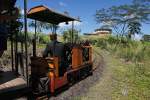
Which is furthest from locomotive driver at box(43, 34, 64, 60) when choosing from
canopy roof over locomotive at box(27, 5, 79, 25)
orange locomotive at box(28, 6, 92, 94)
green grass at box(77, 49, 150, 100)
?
green grass at box(77, 49, 150, 100)

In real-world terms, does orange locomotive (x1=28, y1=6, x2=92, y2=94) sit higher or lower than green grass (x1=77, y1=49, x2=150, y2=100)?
higher

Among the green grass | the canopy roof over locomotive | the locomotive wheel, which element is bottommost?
the green grass

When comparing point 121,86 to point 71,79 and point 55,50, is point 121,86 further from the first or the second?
point 55,50

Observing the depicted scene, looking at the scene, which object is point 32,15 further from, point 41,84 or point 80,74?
point 80,74

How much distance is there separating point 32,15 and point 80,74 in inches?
176

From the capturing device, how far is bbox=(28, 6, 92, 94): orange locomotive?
11047 millimetres

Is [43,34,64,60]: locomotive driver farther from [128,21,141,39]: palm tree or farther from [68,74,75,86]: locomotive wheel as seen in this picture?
[128,21,141,39]: palm tree

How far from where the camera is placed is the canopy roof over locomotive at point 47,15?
11094mm

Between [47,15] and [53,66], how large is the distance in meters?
2.16

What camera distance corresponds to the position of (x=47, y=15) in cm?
1211

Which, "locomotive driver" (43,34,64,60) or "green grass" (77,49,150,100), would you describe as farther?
"green grass" (77,49,150,100)

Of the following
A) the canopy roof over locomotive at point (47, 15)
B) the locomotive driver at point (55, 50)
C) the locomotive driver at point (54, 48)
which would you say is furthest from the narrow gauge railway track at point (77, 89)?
the canopy roof over locomotive at point (47, 15)

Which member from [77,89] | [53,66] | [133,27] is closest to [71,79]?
[77,89]

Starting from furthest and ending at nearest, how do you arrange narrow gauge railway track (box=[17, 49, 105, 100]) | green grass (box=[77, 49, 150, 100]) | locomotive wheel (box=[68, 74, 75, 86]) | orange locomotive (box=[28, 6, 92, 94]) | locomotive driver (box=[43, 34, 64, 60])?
locomotive wheel (box=[68, 74, 75, 86]) → green grass (box=[77, 49, 150, 100]) → locomotive driver (box=[43, 34, 64, 60]) → narrow gauge railway track (box=[17, 49, 105, 100]) → orange locomotive (box=[28, 6, 92, 94])
